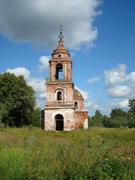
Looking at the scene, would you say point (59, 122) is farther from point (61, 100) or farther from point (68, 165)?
point (68, 165)

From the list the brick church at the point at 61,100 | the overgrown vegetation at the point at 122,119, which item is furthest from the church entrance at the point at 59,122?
the overgrown vegetation at the point at 122,119

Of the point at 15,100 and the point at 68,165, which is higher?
the point at 15,100

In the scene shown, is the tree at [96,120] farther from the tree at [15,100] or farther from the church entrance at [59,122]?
the church entrance at [59,122]

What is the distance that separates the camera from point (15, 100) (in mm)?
56000

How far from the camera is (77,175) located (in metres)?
7.00

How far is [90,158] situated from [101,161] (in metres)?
0.57

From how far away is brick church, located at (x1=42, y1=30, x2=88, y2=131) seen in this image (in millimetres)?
43281

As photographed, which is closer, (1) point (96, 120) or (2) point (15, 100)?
(2) point (15, 100)

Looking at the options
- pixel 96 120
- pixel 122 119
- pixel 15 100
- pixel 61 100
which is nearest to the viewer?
pixel 61 100

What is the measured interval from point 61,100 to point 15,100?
45.7ft

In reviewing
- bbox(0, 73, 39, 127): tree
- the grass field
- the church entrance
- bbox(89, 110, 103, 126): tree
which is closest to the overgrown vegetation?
bbox(89, 110, 103, 126): tree

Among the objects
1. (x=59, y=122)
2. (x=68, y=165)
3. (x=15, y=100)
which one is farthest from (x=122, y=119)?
(x=68, y=165)

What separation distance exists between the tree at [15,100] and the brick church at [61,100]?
11849mm

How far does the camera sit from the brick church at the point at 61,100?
4328cm
